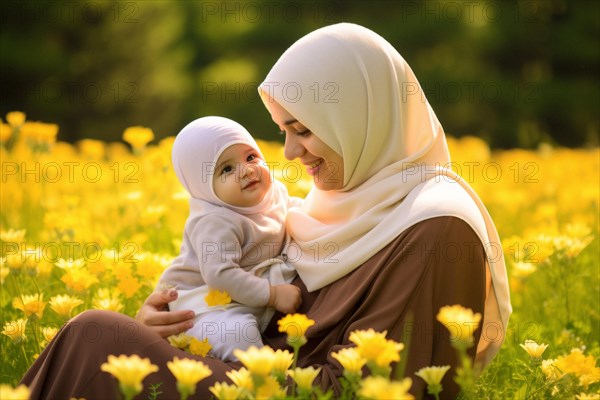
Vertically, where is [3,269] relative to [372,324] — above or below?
below

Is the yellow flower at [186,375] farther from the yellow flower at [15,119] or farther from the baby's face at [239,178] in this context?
the yellow flower at [15,119]

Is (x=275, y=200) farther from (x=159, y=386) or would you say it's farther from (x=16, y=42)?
(x=16, y=42)

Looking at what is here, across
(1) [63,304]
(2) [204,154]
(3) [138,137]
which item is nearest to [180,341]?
(1) [63,304]

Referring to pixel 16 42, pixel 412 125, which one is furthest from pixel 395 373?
pixel 16 42

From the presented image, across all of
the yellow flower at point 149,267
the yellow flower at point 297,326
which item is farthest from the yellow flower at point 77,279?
the yellow flower at point 297,326

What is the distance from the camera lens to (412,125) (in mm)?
2623

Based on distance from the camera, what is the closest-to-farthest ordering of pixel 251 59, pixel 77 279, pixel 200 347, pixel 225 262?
pixel 200 347, pixel 225 262, pixel 77 279, pixel 251 59

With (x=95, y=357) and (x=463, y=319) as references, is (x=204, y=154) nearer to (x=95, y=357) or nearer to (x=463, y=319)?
(x=95, y=357)

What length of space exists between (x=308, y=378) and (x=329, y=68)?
102cm

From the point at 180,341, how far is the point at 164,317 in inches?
5.4

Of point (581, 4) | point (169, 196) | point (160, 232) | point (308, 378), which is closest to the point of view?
point (308, 378)

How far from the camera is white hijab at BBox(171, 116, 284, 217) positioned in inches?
102

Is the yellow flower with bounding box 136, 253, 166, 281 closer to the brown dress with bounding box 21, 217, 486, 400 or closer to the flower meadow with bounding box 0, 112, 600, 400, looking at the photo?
the flower meadow with bounding box 0, 112, 600, 400

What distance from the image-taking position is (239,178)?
8.49ft
